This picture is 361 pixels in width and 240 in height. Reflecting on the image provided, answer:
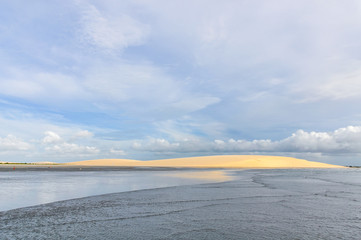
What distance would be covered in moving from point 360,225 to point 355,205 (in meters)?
3.98

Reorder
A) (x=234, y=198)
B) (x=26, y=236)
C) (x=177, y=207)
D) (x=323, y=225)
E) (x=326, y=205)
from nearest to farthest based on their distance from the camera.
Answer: (x=26, y=236) → (x=323, y=225) → (x=177, y=207) → (x=326, y=205) → (x=234, y=198)

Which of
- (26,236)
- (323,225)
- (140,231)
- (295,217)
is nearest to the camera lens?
(26,236)

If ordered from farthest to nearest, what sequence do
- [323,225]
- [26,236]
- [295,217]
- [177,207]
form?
[177,207], [295,217], [323,225], [26,236]

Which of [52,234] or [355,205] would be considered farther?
[355,205]

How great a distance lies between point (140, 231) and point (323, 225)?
5.27 m

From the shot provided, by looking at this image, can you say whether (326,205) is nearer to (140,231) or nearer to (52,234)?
(140,231)

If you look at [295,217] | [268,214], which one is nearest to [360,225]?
[295,217]

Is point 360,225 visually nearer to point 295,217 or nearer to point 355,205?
point 295,217

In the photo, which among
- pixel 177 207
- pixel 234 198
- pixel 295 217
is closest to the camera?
pixel 295 217

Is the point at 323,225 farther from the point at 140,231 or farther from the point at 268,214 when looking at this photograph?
the point at 140,231

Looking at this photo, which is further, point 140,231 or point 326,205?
point 326,205

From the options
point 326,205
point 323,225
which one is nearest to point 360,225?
point 323,225

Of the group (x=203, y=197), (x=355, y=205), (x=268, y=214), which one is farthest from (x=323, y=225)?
(x=203, y=197)

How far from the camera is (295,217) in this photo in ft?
30.0
